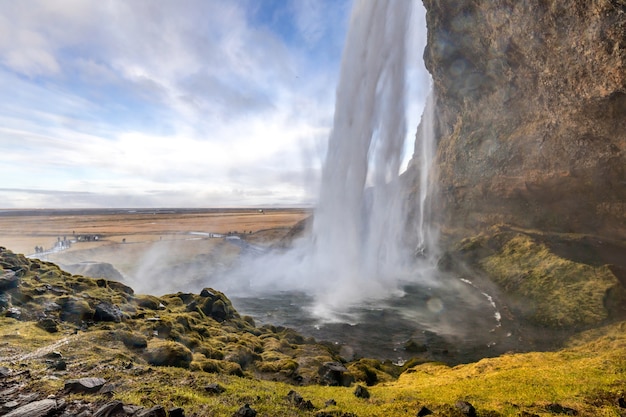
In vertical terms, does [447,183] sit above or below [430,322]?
above

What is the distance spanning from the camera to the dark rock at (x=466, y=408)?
11.7 m

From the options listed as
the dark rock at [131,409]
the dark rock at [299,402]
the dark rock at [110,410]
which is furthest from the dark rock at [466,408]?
the dark rock at [110,410]

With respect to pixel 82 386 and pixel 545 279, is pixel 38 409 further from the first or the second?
pixel 545 279

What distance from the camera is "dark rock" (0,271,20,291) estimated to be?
2131 cm

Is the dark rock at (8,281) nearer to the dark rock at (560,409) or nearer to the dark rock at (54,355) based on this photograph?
the dark rock at (54,355)

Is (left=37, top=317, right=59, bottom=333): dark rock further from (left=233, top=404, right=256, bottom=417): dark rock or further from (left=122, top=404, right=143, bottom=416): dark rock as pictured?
(left=233, top=404, right=256, bottom=417): dark rock

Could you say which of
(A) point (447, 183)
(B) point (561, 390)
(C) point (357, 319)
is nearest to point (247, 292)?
(C) point (357, 319)

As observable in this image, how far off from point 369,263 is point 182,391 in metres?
49.0

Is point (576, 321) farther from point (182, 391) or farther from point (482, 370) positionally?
point (182, 391)

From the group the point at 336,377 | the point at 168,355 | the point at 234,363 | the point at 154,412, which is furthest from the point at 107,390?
the point at 336,377

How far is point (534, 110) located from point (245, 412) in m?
53.3

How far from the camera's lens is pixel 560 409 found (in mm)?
11898

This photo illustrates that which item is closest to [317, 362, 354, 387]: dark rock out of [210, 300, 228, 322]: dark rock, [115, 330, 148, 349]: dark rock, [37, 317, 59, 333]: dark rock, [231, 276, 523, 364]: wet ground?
[231, 276, 523, 364]: wet ground

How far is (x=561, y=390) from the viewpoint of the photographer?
45.8 feet
